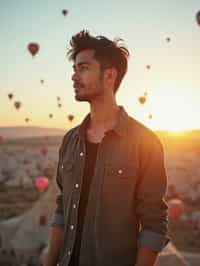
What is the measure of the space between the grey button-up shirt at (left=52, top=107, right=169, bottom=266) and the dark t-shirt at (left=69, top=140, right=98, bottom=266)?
1.1 inches

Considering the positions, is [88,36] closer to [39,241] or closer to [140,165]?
[140,165]

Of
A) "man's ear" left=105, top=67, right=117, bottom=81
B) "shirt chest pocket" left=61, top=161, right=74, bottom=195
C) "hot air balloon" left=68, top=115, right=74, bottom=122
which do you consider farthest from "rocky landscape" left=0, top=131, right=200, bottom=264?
"hot air balloon" left=68, top=115, right=74, bottom=122

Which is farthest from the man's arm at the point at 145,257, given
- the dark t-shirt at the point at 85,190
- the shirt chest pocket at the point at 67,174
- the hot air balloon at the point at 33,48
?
the hot air balloon at the point at 33,48

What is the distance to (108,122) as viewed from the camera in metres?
3.44

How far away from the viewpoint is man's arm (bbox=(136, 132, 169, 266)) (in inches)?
122

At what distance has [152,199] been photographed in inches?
122

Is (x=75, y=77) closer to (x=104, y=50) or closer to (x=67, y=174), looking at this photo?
(x=104, y=50)

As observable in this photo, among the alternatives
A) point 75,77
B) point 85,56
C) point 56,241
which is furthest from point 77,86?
point 56,241

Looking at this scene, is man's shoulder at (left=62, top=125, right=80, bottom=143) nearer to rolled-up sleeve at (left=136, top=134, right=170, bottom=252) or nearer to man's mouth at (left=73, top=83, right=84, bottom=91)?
man's mouth at (left=73, top=83, right=84, bottom=91)

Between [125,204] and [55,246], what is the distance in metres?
0.67

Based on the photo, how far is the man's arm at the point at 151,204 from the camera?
3.10m

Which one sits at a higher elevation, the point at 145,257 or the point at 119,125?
the point at 119,125

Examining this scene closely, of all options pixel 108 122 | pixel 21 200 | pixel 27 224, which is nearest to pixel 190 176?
pixel 21 200

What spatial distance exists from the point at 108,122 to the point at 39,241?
6.37 metres
